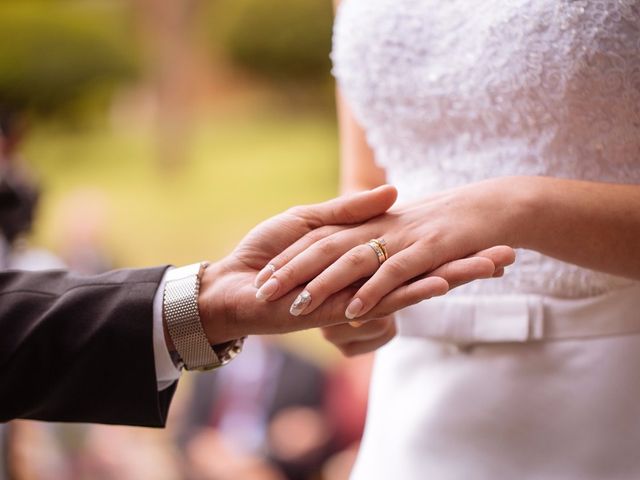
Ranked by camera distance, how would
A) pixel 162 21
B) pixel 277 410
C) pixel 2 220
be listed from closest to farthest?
pixel 2 220 → pixel 277 410 → pixel 162 21

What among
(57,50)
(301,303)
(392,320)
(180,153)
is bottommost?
(180,153)

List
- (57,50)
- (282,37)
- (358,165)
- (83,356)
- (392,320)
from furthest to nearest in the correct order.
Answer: (57,50), (282,37), (358,165), (392,320), (83,356)

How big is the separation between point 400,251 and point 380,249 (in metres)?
0.03

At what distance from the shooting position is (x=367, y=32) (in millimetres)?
1125

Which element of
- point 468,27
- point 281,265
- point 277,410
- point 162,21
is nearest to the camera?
point 281,265

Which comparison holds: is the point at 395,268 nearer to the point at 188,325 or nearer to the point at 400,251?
the point at 400,251

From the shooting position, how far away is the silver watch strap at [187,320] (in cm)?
98

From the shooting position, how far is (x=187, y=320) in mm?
985

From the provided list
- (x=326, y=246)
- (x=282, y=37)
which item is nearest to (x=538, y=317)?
(x=326, y=246)

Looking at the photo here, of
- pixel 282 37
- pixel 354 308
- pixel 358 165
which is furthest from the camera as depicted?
pixel 282 37

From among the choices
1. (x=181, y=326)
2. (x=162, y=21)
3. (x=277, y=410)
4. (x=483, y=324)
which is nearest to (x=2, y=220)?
(x=277, y=410)

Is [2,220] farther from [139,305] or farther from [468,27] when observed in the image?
[468,27]

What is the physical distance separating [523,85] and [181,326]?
52 cm

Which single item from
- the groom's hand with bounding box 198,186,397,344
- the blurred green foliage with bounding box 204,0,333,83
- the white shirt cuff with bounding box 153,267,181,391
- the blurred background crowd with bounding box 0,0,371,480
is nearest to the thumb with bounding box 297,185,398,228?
the groom's hand with bounding box 198,186,397,344
